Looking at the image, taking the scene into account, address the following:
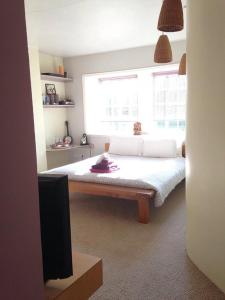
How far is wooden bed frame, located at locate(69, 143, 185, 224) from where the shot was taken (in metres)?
3.03

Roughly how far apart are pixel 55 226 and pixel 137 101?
14.7 feet

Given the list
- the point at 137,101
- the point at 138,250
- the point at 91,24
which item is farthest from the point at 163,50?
the point at 137,101

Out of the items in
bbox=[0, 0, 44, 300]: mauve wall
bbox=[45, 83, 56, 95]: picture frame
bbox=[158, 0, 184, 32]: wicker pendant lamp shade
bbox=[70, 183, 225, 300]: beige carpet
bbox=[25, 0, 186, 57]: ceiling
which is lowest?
bbox=[70, 183, 225, 300]: beige carpet

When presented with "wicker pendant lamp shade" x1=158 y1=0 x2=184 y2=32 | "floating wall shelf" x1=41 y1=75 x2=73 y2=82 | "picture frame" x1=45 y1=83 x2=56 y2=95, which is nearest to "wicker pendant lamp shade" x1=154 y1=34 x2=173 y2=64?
"wicker pendant lamp shade" x1=158 y1=0 x2=184 y2=32

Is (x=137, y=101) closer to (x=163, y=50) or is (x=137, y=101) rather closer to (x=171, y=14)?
(x=163, y=50)

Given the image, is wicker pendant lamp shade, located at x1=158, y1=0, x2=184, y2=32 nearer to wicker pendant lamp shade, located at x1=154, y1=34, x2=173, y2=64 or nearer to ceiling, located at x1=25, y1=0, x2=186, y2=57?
wicker pendant lamp shade, located at x1=154, y1=34, x2=173, y2=64

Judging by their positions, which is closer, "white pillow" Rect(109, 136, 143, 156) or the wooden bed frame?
the wooden bed frame

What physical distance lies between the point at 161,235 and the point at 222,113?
5.01 feet

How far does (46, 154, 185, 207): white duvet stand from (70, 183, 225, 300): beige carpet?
337mm

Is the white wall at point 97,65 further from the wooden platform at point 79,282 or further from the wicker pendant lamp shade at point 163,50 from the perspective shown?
the wooden platform at point 79,282

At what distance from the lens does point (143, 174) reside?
3395 mm

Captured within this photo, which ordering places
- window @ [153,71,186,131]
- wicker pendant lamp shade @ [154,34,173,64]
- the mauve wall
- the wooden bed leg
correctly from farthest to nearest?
window @ [153,71,186,131]
the wooden bed leg
wicker pendant lamp shade @ [154,34,173,64]
the mauve wall

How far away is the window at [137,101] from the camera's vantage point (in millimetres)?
4967

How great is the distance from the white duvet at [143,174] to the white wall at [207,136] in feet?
2.88
